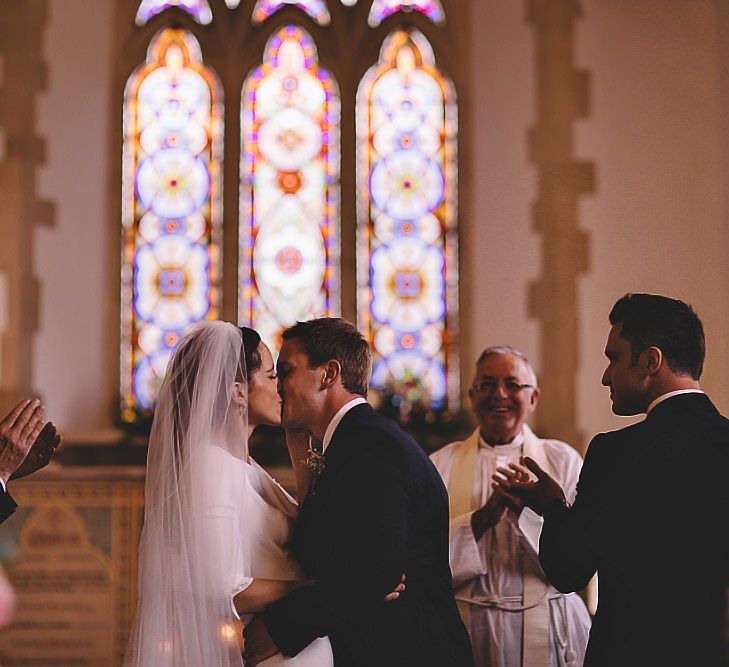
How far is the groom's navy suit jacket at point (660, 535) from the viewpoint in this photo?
267 centimetres

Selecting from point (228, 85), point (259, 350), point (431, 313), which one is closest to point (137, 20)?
point (228, 85)

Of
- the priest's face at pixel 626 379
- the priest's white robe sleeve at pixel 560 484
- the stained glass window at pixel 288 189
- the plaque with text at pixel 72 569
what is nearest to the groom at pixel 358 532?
the priest's face at pixel 626 379

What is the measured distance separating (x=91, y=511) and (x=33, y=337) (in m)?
1.26

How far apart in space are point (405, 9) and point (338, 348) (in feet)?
15.9

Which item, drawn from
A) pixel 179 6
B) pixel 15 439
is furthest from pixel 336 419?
pixel 179 6

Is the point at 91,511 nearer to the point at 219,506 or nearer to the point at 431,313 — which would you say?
the point at 431,313

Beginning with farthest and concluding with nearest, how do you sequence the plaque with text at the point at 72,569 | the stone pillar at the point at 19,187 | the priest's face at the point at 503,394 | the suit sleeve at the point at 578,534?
the stone pillar at the point at 19,187 < the plaque with text at the point at 72,569 < the priest's face at the point at 503,394 < the suit sleeve at the point at 578,534

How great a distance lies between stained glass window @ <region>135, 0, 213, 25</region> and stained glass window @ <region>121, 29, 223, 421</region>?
137mm

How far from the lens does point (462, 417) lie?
665cm

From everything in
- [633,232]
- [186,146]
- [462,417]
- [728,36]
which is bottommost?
[462,417]

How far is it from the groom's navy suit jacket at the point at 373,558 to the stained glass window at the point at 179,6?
5044 mm

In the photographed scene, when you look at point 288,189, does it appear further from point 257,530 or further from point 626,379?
point 626,379

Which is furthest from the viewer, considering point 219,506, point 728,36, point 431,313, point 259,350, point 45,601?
point 431,313

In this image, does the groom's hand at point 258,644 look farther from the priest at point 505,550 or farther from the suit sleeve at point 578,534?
the priest at point 505,550
